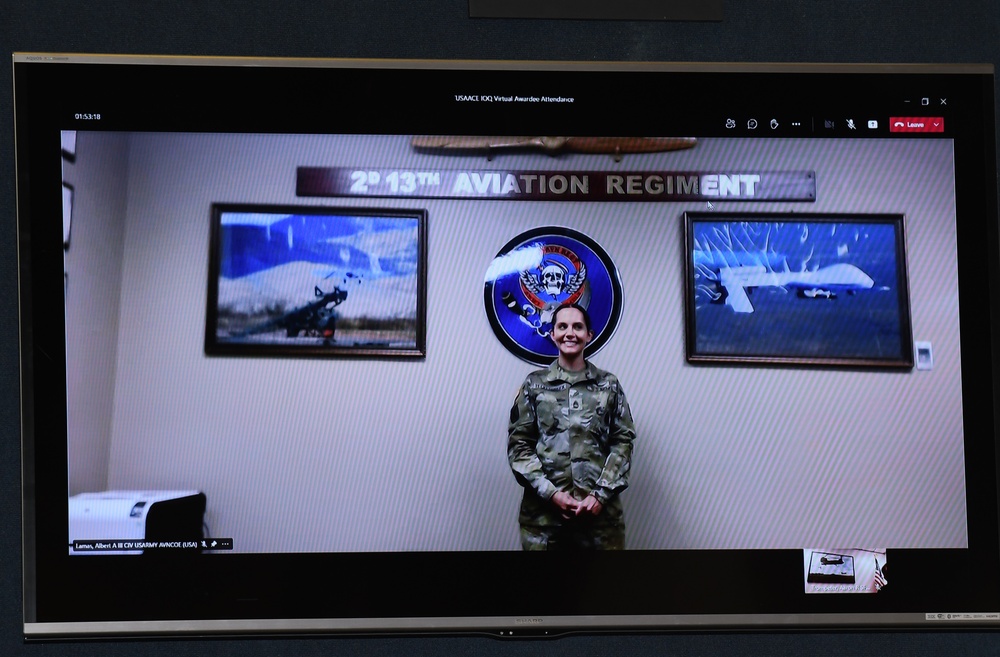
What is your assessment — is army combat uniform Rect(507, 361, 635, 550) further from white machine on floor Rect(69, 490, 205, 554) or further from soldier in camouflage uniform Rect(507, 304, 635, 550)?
white machine on floor Rect(69, 490, 205, 554)

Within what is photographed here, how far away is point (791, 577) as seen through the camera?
4.81 feet

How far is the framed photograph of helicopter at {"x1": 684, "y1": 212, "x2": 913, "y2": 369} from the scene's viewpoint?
1456 mm

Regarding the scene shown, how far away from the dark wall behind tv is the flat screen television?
89 mm

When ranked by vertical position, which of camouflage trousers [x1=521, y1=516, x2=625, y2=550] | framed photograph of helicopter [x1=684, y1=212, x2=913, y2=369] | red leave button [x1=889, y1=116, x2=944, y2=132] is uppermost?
red leave button [x1=889, y1=116, x2=944, y2=132]

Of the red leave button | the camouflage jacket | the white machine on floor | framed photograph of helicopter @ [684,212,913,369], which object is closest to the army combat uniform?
the camouflage jacket

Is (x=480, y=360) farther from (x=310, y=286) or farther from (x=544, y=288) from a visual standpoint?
(x=310, y=286)

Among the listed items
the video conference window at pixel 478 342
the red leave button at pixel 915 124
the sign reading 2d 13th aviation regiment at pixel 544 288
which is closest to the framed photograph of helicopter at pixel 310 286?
the video conference window at pixel 478 342

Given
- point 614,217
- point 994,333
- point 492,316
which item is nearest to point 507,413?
point 492,316

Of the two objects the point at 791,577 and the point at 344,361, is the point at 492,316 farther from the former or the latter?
the point at 791,577

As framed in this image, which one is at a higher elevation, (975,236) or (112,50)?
(112,50)

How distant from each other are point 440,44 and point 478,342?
641 millimetres

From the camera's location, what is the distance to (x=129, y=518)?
1.41m

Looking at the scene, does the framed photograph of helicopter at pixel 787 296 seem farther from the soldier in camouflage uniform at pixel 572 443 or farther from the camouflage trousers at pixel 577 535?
the camouflage trousers at pixel 577 535

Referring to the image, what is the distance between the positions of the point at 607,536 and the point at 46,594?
1076 mm
